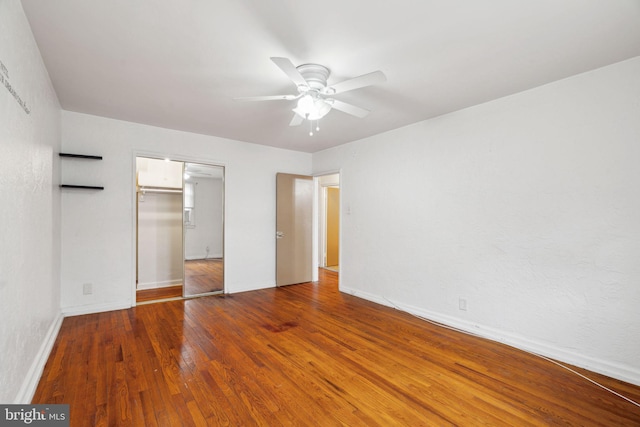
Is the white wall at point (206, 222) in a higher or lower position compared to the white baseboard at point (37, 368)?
higher

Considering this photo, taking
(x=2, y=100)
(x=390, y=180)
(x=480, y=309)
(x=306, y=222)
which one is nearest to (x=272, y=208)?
(x=306, y=222)

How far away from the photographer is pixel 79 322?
3375 millimetres

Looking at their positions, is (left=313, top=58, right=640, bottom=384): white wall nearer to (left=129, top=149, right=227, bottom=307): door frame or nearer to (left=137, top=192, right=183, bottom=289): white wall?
(left=129, top=149, right=227, bottom=307): door frame

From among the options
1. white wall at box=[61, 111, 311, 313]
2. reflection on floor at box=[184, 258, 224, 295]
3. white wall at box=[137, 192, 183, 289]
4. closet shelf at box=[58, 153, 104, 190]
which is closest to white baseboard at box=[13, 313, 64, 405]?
white wall at box=[61, 111, 311, 313]

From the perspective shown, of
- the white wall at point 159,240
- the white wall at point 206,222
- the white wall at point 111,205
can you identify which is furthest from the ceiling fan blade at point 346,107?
the white wall at point 159,240

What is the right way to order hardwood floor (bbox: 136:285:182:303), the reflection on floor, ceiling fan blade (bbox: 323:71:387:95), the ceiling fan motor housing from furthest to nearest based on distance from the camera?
1. the reflection on floor
2. hardwood floor (bbox: 136:285:182:303)
3. the ceiling fan motor housing
4. ceiling fan blade (bbox: 323:71:387:95)

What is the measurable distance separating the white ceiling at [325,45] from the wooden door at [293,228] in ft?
7.35

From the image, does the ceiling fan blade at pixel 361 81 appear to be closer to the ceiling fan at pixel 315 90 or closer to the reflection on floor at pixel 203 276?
the ceiling fan at pixel 315 90

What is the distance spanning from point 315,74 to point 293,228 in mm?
3387

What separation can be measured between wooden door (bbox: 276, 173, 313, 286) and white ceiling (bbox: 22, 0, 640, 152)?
2.24 metres

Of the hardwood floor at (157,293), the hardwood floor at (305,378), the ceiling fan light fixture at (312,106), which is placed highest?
the ceiling fan light fixture at (312,106)

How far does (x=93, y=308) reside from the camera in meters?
3.68

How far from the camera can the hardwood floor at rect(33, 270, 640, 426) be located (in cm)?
186

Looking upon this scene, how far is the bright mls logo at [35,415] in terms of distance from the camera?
60.4 inches
